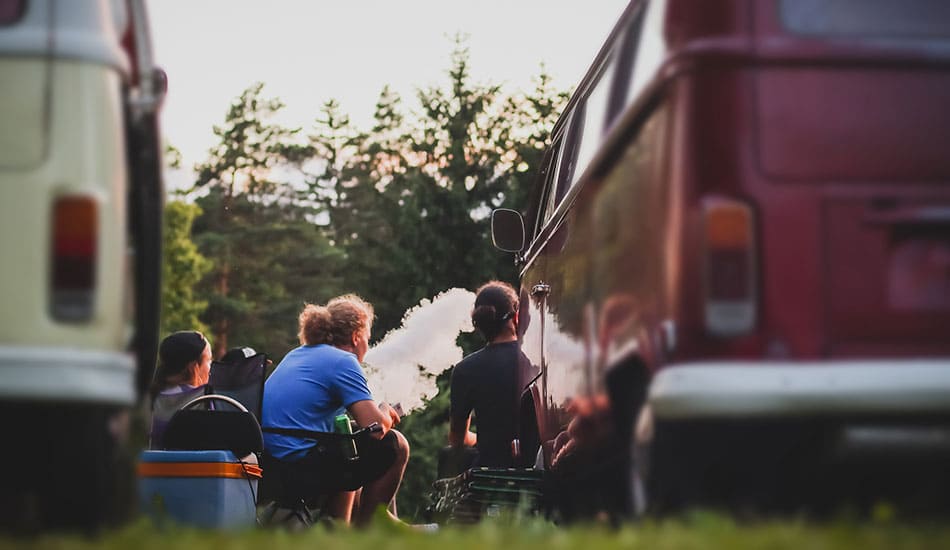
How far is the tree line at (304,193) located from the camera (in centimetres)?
4256

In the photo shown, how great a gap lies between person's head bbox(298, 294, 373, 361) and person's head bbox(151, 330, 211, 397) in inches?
26.4

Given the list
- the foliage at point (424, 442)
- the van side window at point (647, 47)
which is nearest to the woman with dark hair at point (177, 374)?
the van side window at point (647, 47)

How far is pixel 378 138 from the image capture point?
57000 millimetres

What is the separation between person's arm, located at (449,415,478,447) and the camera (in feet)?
33.3

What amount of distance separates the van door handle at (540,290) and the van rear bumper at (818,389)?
3537mm

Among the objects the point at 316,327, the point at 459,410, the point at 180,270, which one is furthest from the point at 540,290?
the point at 180,270

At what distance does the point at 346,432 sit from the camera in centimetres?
878

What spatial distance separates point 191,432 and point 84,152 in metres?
4.00

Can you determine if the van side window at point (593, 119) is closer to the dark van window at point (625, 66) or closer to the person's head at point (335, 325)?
the dark van window at point (625, 66)

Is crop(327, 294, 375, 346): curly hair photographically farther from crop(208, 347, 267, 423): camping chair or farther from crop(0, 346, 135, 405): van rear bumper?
crop(0, 346, 135, 405): van rear bumper

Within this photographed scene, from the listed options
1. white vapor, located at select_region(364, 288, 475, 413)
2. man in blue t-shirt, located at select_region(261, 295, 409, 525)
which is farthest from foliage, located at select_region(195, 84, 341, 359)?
man in blue t-shirt, located at select_region(261, 295, 409, 525)

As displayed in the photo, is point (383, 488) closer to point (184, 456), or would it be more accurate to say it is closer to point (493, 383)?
point (493, 383)

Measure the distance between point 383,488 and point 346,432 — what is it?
0.56 metres

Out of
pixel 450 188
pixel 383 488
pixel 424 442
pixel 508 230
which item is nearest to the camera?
pixel 383 488
